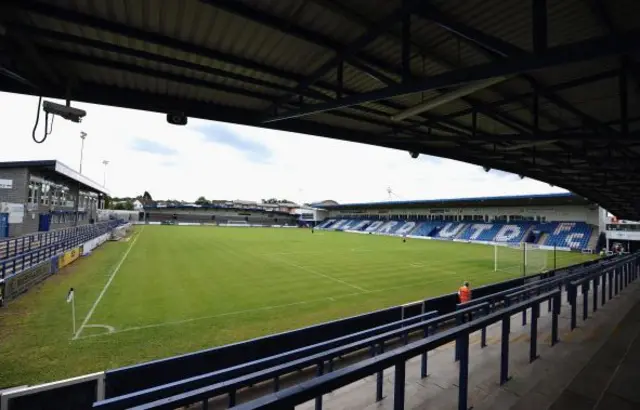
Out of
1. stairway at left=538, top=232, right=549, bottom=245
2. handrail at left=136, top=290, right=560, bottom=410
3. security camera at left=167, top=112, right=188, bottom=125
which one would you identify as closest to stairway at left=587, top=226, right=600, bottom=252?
stairway at left=538, top=232, right=549, bottom=245

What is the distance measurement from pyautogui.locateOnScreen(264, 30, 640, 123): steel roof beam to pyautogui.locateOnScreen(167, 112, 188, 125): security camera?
10.2 feet

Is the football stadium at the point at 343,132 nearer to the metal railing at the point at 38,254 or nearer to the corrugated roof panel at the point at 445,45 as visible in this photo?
the corrugated roof panel at the point at 445,45

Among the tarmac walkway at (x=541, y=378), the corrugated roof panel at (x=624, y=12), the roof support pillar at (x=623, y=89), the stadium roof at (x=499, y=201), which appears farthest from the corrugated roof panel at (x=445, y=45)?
the stadium roof at (x=499, y=201)

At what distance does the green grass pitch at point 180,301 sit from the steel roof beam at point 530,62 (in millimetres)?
8199

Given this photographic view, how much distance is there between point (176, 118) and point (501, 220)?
55892mm

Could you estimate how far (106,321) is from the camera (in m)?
10.4

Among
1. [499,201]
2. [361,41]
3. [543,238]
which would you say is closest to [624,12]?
[361,41]

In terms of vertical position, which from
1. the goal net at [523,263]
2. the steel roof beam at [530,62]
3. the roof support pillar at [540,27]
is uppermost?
the roof support pillar at [540,27]

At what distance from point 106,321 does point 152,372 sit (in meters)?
6.70

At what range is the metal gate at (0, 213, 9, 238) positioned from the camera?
22.7 m

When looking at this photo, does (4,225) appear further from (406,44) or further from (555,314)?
(555,314)

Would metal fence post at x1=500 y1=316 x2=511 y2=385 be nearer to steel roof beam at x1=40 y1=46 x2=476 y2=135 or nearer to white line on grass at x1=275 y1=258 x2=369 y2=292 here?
steel roof beam at x1=40 y1=46 x2=476 y2=135

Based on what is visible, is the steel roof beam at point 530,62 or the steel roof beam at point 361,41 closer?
the steel roof beam at point 530,62

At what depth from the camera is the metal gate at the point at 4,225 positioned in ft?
74.4
